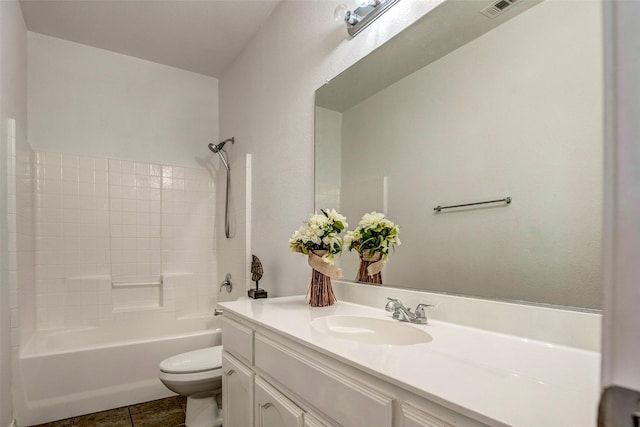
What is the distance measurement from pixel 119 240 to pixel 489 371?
2869 millimetres

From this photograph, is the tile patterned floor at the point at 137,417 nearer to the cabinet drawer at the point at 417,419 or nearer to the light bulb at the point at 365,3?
the cabinet drawer at the point at 417,419

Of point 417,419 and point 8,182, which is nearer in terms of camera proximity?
point 417,419

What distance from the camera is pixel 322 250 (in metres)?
1.38

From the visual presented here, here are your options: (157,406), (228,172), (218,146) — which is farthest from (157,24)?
(157,406)

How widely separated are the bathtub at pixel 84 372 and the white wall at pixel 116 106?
1.46 m

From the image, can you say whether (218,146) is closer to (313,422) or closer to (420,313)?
(420,313)

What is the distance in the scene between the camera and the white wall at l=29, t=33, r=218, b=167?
250 centimetres

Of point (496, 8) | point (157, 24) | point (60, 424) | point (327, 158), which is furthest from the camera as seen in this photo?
point (157, 24)

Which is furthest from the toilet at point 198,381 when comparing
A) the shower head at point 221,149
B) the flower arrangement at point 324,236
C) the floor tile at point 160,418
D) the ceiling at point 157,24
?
the ceiling at point 157,24

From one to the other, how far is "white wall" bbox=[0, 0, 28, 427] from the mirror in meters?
1.74

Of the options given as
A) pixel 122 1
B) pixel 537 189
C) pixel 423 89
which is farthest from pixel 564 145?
pixel 122 1

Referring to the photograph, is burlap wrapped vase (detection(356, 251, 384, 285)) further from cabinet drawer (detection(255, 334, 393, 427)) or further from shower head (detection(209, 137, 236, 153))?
shower head (detection(209, 137, 236, 153))

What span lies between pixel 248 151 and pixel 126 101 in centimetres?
120

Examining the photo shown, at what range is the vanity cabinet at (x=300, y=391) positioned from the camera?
64 cm
